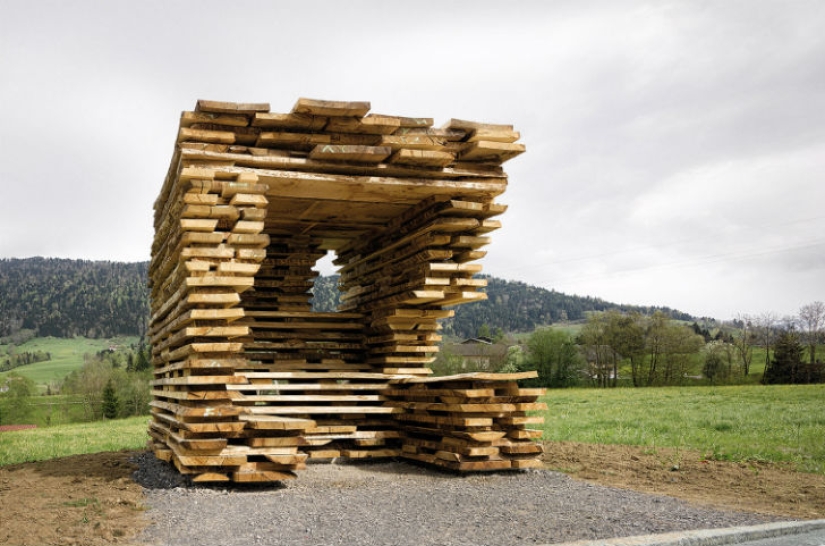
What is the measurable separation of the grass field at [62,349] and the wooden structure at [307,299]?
417ft

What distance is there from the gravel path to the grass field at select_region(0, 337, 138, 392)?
13091cm

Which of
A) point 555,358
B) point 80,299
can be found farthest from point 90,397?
point 80,299

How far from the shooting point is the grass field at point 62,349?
12925cm

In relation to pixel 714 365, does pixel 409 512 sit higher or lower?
lower

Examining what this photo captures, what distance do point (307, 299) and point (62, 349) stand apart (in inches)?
5882

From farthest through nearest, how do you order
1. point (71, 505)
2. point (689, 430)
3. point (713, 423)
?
point (713, 423)
point (689, 430)
point (71, 505)

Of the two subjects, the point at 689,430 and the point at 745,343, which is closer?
the point at 689,430

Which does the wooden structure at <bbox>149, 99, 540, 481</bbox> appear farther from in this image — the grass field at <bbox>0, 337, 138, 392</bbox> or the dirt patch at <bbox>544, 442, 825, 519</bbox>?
the grass field at <bbox>0, 337, 138, 392</bbox>

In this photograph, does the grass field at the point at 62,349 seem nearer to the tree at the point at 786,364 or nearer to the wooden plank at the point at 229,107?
the tree at the point at 786,364

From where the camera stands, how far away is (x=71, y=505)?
731 cm

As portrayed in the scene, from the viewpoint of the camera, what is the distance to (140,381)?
57.0 m

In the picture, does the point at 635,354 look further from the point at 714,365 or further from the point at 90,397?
the point at 90,397

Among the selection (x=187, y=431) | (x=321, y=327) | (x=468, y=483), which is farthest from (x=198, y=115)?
(x=468, y=483)

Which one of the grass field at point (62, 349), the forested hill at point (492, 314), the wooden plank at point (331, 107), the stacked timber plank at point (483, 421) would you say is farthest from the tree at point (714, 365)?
the grass field at point (62, 349)
